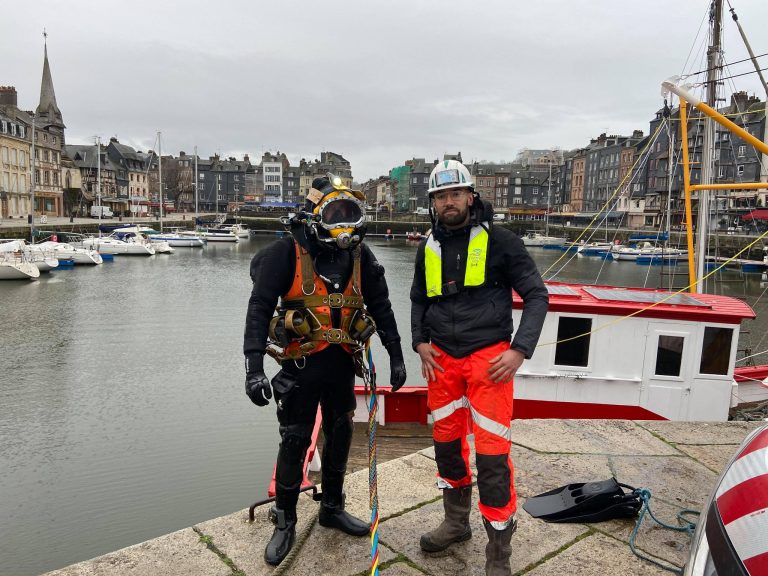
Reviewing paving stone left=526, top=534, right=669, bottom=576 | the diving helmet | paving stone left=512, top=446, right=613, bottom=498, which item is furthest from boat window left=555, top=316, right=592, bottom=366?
the diving helmet

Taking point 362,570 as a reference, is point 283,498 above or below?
above

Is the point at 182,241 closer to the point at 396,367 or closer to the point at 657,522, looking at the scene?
the point at 396,367

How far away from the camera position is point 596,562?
3316 mm

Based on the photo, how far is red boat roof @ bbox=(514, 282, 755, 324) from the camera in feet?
27.0

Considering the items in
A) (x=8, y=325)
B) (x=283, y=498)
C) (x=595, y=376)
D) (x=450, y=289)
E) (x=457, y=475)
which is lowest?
(x=8, y=325)

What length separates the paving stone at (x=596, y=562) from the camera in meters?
3.21

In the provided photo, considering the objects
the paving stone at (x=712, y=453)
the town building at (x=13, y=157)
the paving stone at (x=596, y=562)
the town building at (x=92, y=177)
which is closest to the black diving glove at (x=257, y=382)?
the paving stone at (x=596, y=562)

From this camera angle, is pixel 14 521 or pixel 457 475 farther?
pixel 14 521

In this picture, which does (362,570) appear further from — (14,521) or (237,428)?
(237,428)

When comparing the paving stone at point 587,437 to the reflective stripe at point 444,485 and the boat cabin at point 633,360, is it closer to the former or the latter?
the reflective stripe at point 444,485

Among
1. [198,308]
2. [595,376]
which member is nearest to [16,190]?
[198,308]

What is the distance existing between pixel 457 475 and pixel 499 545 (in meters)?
0.48

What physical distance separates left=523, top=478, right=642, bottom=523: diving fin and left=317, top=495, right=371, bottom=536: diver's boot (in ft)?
3.84

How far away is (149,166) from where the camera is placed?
4200 inches
